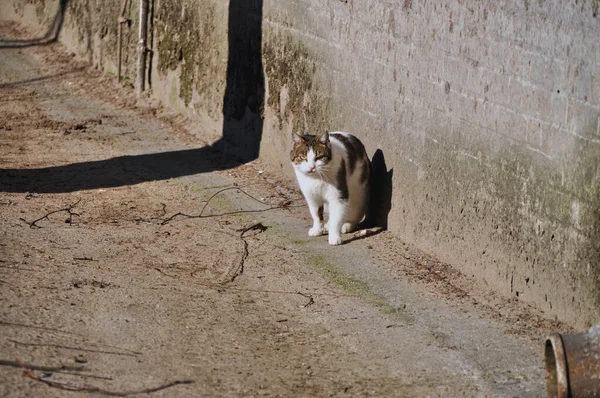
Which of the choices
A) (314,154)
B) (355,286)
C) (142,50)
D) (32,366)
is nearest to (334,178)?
(314,154)

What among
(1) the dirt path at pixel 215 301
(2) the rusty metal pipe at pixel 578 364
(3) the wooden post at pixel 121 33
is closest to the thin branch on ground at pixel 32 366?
(1) the dirt path at pixel 215 301

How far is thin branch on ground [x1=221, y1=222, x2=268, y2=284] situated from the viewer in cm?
578

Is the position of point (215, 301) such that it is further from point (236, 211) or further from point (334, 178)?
point (236, 211)

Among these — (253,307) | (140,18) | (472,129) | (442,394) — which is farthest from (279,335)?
(140,18)

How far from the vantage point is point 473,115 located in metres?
5.65

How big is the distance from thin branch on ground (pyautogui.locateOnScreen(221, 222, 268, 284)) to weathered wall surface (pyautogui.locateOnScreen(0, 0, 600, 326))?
98cm

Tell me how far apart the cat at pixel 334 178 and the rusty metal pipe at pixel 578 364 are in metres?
2.82

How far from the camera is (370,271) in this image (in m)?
6.02

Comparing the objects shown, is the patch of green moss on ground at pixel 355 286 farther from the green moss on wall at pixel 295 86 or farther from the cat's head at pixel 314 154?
the green moss on wall at pixel 295 86

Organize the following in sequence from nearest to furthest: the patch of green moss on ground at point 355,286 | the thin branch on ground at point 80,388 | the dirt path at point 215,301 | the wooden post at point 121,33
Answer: the thin branch on ground at point 80,388 → the dirt path at point 215,301 → the patch of green moss on ground at point 355,286 → the wooden post at point 121,33

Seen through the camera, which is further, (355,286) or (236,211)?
(236,211)

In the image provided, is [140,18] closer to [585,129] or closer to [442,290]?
[442,290]

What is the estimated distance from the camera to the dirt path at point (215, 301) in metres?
4.31

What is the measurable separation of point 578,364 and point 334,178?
9.94 ft
